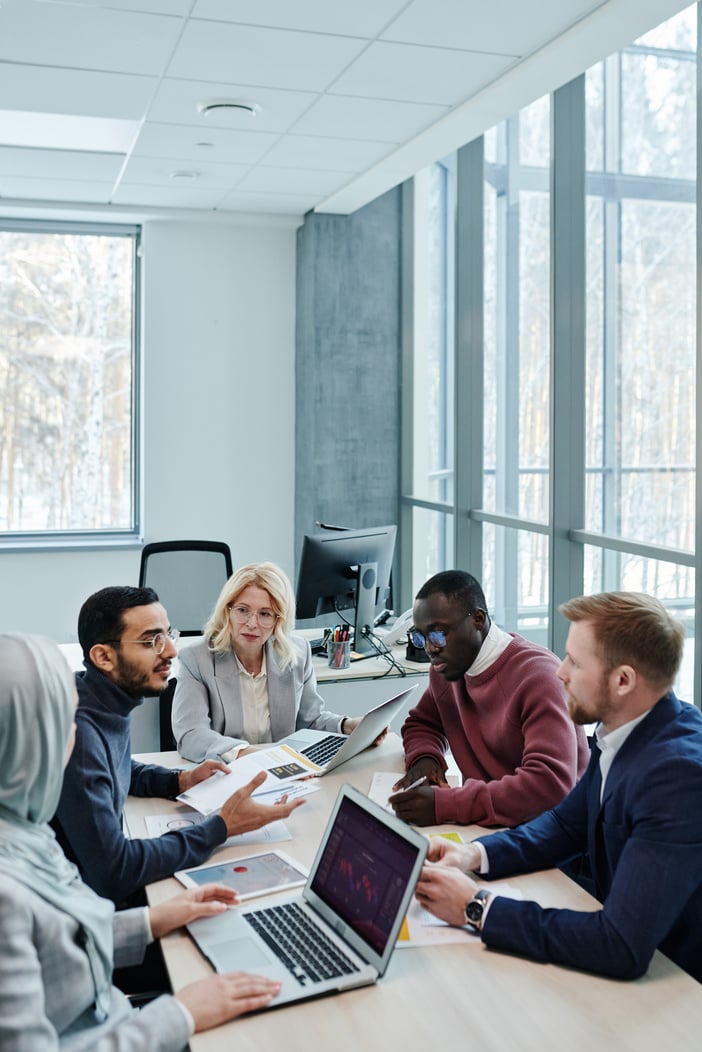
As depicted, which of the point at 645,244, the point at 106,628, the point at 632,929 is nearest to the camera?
the point at 632,929

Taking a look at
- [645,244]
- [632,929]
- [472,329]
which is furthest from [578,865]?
[645,244]

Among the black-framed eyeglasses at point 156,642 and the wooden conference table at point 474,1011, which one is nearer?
the wooden conference table at point 474,1011

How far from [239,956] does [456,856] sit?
18.2 inches

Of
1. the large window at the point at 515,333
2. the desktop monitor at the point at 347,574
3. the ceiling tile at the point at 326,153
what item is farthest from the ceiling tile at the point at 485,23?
the large window at the point at 515,333

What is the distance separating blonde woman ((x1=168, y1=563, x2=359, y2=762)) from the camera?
282 centimetres

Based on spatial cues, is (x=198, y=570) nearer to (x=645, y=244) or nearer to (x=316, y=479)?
(x=316, y=479)

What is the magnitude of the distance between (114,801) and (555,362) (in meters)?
2.89

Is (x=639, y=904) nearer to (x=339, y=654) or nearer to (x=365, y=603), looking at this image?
(x=339, y=654)

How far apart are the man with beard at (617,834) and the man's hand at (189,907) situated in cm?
35

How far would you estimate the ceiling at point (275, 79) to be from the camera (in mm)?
2930

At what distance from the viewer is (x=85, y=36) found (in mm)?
3084

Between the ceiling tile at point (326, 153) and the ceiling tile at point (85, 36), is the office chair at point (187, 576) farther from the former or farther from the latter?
the ceiling tile at point (85, 36)

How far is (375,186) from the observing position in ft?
17.0

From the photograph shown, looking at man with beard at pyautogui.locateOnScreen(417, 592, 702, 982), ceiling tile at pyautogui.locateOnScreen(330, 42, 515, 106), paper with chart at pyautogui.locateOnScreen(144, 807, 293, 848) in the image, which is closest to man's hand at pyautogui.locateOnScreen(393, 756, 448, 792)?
paper with chart at pyautogui.locateOnScreen(144, 807, 293, 848)
